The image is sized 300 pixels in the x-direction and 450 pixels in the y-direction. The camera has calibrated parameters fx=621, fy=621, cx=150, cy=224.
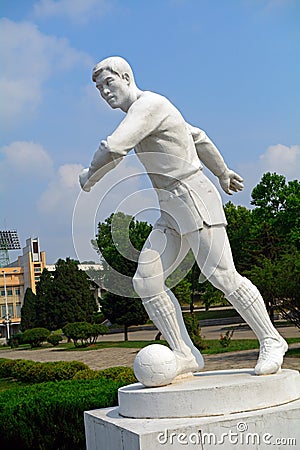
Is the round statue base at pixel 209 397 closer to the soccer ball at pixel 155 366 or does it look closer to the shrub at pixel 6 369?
the soccer ball at pixel 155 366

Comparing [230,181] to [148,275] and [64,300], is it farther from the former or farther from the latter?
[64,300]

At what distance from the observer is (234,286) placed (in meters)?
4.47

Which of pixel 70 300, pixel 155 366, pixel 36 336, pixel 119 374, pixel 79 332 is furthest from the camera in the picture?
pixel 70 300

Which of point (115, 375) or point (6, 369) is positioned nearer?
point (115, 375)

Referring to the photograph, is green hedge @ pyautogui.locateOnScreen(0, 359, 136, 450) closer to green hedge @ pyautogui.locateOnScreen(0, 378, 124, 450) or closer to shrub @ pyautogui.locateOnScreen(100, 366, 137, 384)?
green hedge @ pyautogui.locateOnScreen(0, 378, 124, 450)

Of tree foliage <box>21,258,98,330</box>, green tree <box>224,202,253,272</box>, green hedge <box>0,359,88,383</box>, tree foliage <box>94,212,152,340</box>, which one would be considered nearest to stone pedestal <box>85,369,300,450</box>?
tree foliage <box>94,212,152,340</box>

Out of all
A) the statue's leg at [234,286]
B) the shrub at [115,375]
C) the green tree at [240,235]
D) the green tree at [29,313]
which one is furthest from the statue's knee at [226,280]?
the green tree at [29,313]

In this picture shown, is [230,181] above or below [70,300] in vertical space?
below

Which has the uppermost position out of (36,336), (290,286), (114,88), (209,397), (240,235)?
(240,235)

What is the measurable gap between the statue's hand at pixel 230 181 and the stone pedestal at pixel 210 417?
1647mm

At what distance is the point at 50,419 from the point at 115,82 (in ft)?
13.2

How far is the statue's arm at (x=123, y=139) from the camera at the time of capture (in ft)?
13.6

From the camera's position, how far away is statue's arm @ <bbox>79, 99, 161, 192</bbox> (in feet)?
13.6

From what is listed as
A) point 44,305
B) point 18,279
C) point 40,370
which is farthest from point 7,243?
point 40,370
